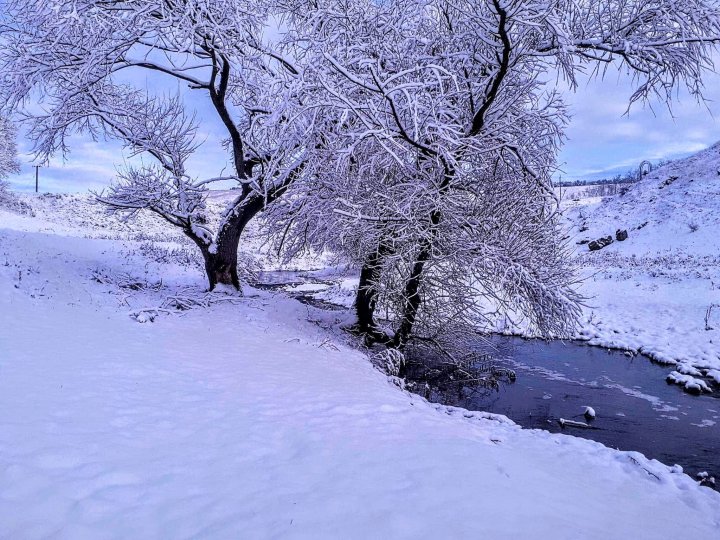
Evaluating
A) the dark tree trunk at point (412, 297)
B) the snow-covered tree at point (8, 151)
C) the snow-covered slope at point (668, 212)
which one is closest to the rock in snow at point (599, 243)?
the snow-covered slope at point (668, 212)

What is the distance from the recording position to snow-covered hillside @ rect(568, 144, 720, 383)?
1200 centimetres

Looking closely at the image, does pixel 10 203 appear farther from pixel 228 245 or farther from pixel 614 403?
pixel 614 403

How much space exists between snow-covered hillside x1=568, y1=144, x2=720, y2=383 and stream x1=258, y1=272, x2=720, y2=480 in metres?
1.46

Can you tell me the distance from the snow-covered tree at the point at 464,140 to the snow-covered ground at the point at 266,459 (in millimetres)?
2476

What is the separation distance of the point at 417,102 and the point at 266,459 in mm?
4608

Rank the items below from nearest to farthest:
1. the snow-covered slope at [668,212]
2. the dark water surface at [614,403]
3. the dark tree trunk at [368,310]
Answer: the dark water surface at [614,403] < the dark tree trunk at [368,310] < the snow-covered slope at [668,212]

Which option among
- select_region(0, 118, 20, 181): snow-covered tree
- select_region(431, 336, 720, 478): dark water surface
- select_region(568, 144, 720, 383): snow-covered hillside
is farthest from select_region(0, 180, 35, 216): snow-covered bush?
select_region(568, 144, 720, 383): snow-covered hillside

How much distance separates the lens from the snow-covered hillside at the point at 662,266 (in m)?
12.0

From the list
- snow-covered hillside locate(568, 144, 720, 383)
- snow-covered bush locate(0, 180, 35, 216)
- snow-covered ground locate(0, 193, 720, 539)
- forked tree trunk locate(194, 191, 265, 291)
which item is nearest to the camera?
snow-covered ground locate(0, 193, 720, 539)

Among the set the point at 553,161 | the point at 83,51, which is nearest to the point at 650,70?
the point at 553,161

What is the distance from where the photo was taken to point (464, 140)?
698 cm

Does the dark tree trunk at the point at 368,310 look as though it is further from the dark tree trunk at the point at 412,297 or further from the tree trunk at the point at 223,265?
the tree trunk at the point at 223,265

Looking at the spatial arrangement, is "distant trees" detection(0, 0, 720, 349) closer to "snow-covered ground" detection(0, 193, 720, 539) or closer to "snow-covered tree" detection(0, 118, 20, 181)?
"snow-covered ground" detection(0, 193, 720, 539)

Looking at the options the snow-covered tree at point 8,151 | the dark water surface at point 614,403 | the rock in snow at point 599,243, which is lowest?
the dark water surface at point 614,403
